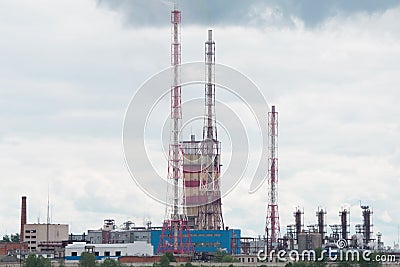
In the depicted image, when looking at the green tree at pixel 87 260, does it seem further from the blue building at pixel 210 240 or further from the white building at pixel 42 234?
the white building at pixel 42 234

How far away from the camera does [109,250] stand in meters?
112

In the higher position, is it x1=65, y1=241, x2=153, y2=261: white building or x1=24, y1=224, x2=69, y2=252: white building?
x1=24, y1=224, x2=69, y2=252: white building

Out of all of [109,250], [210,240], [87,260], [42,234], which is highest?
[42,234]

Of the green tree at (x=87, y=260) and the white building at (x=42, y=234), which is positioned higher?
the white building at (x=42, y=234)

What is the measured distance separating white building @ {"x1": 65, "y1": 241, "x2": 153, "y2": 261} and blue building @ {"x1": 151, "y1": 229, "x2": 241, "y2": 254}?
22.2 feet

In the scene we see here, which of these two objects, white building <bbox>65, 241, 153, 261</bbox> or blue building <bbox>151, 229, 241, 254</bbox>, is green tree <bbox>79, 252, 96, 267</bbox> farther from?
blue building <bbox>151, 229, 241, 254</bbox>

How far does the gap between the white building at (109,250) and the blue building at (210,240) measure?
6775 mm

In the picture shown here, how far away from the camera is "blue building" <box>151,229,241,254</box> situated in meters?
120

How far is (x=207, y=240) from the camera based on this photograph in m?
122

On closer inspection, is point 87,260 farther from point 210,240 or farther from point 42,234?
point 42,234

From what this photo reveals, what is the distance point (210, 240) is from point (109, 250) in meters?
14.9

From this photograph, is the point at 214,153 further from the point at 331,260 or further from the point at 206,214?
the point at 331,260

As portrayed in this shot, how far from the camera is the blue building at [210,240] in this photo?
12031 centimetres

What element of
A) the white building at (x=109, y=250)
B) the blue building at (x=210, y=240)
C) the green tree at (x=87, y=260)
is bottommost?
the green tree at (x=87, y=260)
